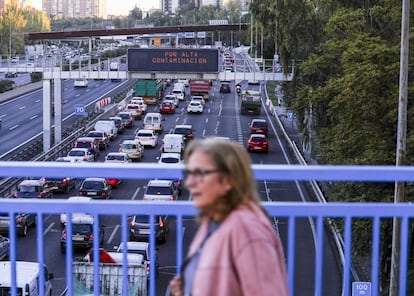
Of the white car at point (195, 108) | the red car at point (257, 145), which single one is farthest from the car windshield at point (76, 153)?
the white car at point (195, 108)

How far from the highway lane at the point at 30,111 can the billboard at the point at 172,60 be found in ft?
27.4

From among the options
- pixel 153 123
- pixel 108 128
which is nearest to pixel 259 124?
pixel 153 123

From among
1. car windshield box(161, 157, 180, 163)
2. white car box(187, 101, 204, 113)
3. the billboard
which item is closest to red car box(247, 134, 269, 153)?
the billboard

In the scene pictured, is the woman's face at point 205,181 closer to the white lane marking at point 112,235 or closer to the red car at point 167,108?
the white lane marking at point 112,235

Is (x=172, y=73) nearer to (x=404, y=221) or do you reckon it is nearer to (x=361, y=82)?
(x=361, y=82)

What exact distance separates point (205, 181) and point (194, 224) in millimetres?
1290

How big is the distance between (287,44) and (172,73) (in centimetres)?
973

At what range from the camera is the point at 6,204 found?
Answer: 12.6ft

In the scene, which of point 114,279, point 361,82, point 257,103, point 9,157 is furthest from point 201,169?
point 257,103

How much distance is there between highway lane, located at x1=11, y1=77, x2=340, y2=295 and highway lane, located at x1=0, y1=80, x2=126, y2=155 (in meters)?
5.91

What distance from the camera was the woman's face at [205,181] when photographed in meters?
2.40

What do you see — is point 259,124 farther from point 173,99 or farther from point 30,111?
point 30,111

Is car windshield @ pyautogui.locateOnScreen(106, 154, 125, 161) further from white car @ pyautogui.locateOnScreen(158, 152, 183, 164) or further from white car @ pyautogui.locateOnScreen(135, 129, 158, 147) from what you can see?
white car @ pyautogui.locateOnScreen(135, 129, 158, 147)

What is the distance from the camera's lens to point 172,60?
1628 inches
